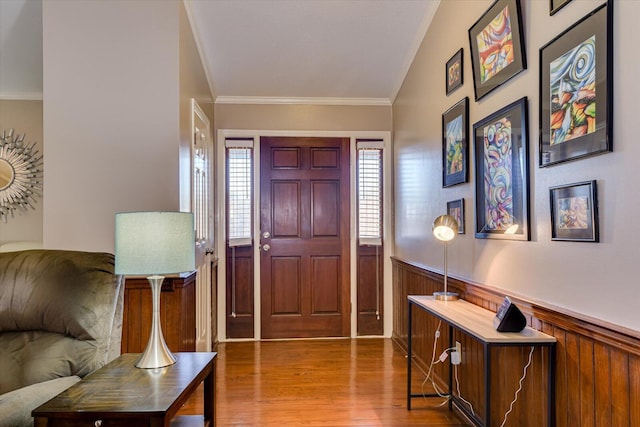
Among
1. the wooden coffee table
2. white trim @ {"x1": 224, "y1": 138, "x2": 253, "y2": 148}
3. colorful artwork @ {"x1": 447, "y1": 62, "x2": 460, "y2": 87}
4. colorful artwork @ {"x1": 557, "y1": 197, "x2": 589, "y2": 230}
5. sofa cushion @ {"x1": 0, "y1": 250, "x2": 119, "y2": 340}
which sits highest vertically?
colorful artwork @ {"x1": 447, "y1": 62, "x2": 460, "y2": 87}

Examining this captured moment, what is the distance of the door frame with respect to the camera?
4.26 metres

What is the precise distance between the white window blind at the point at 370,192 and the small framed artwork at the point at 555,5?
8.92 feet

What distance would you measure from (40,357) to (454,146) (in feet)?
7.83

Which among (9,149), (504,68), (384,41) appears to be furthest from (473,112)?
(9,149)

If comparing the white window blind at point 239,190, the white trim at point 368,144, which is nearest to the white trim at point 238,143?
the white window blind at point 239,190

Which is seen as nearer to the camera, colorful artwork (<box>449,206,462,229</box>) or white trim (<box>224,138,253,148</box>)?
colorful artwork (<box>449,206,462,229</box>)

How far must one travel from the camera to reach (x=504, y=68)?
209cm

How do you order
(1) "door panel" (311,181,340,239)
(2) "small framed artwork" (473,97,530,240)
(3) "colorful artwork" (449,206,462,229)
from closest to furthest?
(2) "small framed artwork" (473,97,530,240) < (3) "colorful artwork" (449,206,462,229) < (1) "door panel" (311,181,340,239)

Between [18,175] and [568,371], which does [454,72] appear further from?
[18,175]

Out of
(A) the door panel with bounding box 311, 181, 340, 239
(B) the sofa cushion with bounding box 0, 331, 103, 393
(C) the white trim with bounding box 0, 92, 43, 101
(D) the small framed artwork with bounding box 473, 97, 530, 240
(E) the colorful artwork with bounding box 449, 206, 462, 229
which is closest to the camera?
(B) the sofa cushion with bounding box 0, 331, 103, 393

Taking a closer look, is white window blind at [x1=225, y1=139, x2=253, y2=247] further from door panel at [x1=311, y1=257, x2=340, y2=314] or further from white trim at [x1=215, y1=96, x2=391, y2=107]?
door panel at [x1=311, y1=257, x2=340, y2=314]

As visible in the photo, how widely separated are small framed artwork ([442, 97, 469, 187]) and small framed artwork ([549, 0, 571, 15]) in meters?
0.82

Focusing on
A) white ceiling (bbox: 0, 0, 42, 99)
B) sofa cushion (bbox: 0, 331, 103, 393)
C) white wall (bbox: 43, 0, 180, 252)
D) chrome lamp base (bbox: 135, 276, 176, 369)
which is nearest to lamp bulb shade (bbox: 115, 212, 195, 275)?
chrome lamp base (bbox: 135, 276, 176, 369)

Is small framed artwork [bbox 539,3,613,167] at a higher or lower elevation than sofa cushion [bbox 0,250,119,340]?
higher
